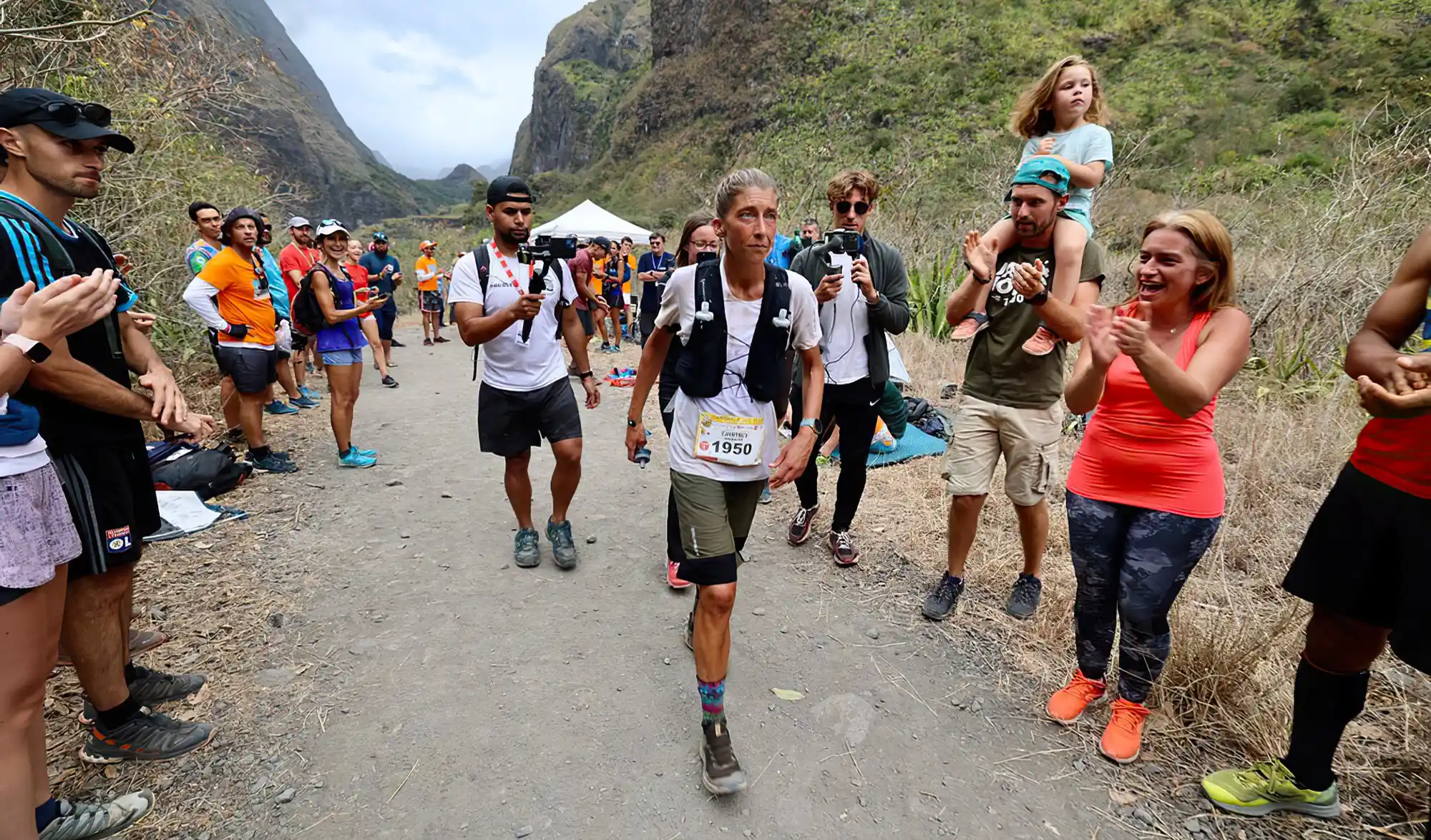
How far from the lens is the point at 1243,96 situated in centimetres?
2327

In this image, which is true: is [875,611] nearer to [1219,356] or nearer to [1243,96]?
[1219,356]

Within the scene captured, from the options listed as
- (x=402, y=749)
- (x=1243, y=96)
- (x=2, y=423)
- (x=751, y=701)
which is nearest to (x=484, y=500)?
(x=402, y=749)

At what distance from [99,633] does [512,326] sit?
2.18 metres

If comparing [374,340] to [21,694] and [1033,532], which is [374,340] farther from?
[1033,532]

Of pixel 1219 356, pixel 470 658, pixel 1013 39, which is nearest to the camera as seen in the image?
pixel 1219 356

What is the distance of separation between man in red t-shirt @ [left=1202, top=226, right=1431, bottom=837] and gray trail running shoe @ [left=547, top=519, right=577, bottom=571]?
10.2 feet

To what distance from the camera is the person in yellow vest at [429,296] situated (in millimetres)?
12891

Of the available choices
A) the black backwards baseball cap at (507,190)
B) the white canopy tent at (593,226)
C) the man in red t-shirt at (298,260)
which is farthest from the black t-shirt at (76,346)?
the white canopy tent at (593,226)

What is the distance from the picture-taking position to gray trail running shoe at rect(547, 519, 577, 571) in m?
3.82

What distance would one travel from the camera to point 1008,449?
10.3 ft

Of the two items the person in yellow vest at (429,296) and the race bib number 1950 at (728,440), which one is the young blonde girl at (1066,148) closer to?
the race bib number 1950 at (728,440)

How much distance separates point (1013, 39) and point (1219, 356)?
35877 millimetres

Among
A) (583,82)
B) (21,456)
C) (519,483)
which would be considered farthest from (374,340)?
(583,82)

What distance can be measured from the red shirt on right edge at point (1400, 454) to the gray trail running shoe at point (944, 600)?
1.77 metres
